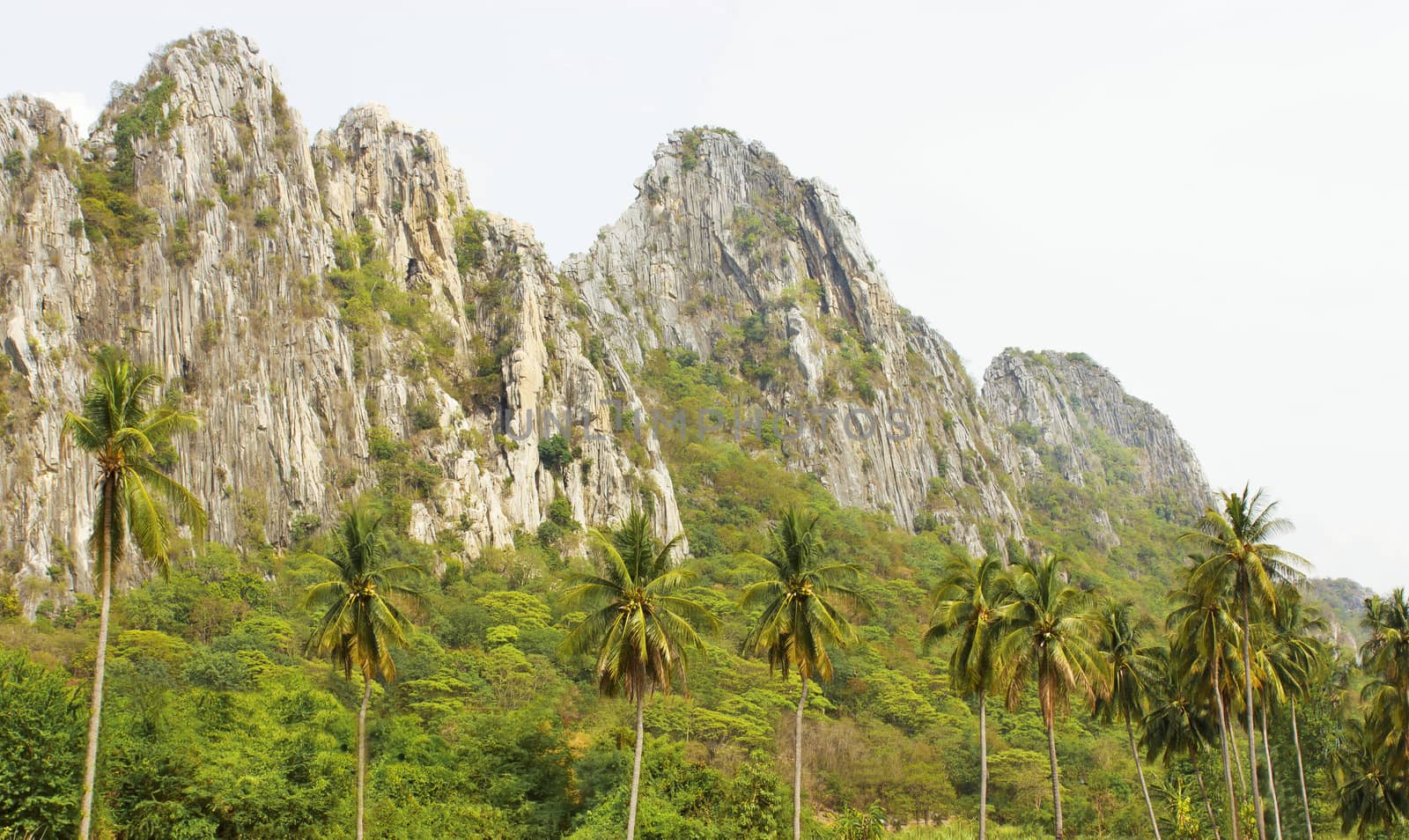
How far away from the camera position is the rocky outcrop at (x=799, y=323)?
123250mm

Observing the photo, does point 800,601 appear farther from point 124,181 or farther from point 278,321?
point 124,181

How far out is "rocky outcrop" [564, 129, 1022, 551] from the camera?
4852 inches

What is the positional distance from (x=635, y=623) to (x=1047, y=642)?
12.1 m

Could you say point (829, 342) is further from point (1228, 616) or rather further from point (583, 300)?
point (1228, 616)

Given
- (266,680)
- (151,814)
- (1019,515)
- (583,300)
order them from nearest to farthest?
(151,814) → (266,680) → (583,300) → (1019,515)

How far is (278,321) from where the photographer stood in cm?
7756

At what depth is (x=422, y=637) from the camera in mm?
54406

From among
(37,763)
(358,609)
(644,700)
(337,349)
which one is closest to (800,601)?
(644,700)

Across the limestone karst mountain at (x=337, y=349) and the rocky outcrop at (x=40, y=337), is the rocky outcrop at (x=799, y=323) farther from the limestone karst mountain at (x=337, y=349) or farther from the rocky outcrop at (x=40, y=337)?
the rocky outcrop at (x=40, y=337)

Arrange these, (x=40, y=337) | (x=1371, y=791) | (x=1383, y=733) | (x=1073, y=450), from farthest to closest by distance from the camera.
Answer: (x=1073, y=450) → (x=40, y=337) → (x=1371, y=791) → (x=1383, y=733)

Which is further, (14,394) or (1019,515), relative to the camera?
(1019,515)

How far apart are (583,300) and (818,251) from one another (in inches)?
1385

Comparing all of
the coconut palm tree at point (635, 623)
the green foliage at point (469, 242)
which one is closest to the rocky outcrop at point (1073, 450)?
the green foliage at point (469, 242)

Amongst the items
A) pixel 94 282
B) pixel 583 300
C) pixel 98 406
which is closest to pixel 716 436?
pixel 583 300
